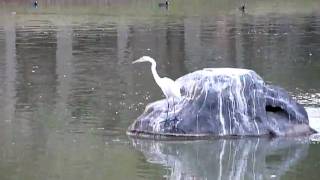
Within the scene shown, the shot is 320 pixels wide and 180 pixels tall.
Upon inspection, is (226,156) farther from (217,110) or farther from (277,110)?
(277,110)

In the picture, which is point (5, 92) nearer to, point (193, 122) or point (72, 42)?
point (193, 122)

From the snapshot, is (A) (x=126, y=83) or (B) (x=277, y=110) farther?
(A) (x=126, y=83)

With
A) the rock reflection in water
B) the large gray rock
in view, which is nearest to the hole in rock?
the large gray rock

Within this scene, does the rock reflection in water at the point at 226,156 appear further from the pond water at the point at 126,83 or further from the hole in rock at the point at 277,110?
the hole in rock at the point at 277,110

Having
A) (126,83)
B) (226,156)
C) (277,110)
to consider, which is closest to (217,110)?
(226,156)

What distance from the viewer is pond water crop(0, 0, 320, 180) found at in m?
14.4

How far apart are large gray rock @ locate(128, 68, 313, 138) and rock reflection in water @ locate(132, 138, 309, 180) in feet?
1.05

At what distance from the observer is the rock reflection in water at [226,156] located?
13844 millimetres

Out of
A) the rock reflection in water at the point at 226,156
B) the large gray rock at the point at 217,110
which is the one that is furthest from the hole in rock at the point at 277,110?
the rock reflection in water at the point at 226,156

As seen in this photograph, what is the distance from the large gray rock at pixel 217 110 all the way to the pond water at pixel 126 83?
0.36 m

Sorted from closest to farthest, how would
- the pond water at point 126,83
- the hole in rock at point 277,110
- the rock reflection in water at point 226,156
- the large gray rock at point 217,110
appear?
the rock reflection in water at point 226,156
the pond water at point 126,83
the large gray rock at point 217,110
the hole in rock at point 277,110

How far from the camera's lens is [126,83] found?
24.0 metres

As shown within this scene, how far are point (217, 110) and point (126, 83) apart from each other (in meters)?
8.32

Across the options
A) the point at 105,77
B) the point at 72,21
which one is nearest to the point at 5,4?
the point at 72,21
